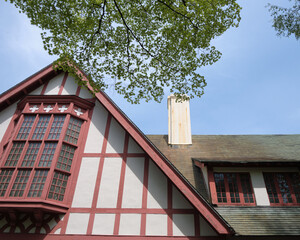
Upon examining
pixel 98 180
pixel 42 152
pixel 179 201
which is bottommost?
pixel 179 201

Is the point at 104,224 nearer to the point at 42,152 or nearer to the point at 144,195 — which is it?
the point at 144,195

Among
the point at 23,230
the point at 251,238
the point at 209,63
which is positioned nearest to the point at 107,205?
the point at 23,230

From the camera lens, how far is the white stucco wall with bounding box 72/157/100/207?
9.27 meters

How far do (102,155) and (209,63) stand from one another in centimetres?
664

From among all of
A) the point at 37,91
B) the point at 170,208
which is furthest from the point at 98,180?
the point at 37,91

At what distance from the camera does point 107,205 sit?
9.10m

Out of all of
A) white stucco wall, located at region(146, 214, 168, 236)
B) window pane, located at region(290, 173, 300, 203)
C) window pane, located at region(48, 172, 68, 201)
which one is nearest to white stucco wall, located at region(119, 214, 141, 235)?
white stucco wall, located at region(146, 214, 168, 236)

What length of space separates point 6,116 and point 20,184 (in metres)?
5.02

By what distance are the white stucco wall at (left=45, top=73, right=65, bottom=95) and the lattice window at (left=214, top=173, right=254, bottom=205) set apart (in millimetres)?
10214

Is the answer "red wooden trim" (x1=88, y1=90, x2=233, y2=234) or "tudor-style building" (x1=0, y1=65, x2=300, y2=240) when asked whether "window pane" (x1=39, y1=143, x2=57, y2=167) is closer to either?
"tudor-style building" (x1=0, y1=65, x2=300, y2=240)

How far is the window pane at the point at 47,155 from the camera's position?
9560 millimetres

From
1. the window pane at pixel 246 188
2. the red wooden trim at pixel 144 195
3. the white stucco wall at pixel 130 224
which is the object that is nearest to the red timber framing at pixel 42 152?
the white stucco wall at pixel 130 224

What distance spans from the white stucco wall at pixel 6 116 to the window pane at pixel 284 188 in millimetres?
14295

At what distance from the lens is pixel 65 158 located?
1004cm
